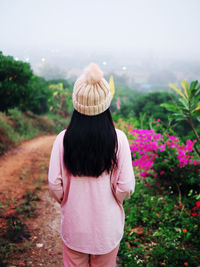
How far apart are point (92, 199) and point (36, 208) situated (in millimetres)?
2641

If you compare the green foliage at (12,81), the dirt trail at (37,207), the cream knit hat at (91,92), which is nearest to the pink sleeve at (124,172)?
the cream knit hat at (91,92)

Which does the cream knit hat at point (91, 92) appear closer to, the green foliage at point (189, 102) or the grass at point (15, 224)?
the green foliage at point (189, 102)

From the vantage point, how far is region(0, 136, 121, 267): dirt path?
2471 millimetres

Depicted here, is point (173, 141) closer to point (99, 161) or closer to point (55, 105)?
point (99, 161)

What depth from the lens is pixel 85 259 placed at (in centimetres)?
147

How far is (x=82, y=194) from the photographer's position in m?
1.31

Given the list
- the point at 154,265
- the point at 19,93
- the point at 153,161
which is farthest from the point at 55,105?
the point at 154,265

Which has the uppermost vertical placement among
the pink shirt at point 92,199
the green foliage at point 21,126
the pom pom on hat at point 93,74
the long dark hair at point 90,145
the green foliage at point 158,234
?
the pom pom on hat at point 93,74

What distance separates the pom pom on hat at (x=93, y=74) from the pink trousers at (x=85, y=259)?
115 centimetres

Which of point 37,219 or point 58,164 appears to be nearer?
point 58,164

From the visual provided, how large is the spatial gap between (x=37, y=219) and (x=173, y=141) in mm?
2646

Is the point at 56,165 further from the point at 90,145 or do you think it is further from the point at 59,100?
the point at 59,100

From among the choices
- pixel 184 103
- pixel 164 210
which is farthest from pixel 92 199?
pixel 164 210

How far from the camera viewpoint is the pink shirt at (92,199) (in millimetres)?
1306
